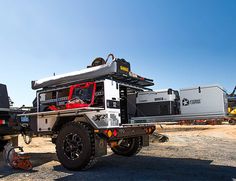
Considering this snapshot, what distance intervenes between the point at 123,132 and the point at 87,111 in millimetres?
1128

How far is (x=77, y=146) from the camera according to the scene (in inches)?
280

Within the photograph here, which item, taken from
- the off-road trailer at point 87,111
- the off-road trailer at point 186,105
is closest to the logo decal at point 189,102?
the off-road trailer at point 186,105

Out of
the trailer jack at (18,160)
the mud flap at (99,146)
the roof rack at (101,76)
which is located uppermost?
the roof rack at (101,76)

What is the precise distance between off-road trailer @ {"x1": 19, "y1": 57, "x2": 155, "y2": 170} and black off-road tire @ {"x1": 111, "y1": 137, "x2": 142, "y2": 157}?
103 centimetres

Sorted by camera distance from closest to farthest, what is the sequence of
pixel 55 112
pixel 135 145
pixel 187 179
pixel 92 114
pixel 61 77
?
1. pixel 187 179
2. pixel 92 114
3. pixel 55 112
4. pixel 61 77
5. pixel 135 145

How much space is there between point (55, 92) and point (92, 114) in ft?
5.95

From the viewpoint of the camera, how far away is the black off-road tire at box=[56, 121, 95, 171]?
676 centimetres

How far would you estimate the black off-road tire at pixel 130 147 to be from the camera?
933 centimetres

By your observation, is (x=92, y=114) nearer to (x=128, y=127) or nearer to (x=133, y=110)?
(x=128, y=127)

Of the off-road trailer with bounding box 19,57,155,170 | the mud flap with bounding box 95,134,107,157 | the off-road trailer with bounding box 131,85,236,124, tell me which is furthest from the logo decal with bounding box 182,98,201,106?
the mud flap with bounding box 95,134,107,157

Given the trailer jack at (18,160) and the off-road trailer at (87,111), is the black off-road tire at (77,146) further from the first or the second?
the trailer jack at (18,160)

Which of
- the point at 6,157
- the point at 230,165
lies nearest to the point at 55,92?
the point at 6,157

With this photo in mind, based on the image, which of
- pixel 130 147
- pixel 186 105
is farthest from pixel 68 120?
pixel 186 105

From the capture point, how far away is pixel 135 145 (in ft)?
30.8
